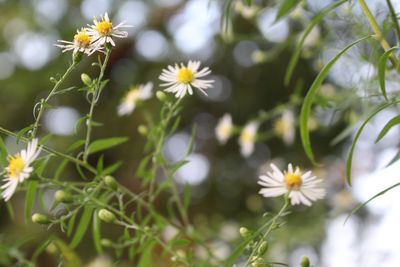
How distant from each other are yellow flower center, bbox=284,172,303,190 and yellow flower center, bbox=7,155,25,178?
20 centimetres

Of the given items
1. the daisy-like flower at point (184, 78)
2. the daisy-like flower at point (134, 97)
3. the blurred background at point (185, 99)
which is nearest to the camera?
the daisy-like flower at point (184, 78)

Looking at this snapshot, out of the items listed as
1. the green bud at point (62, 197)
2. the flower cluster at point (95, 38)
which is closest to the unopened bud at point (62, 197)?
the green bud at point (62, 197)

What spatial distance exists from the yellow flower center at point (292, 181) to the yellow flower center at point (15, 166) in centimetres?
20

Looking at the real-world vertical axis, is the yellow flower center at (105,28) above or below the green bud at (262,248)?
above

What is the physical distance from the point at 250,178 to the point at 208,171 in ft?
0.35

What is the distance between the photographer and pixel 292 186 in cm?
47

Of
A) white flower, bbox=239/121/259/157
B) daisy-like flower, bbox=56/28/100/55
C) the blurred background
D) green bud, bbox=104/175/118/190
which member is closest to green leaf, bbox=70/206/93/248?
green bud, bbox=104/175/118/190

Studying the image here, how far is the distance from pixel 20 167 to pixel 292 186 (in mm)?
208

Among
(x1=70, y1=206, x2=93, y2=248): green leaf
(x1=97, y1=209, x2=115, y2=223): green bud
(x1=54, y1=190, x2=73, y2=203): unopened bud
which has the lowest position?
(x1=54, y1=190, x2=73, y2=203): unopened bud

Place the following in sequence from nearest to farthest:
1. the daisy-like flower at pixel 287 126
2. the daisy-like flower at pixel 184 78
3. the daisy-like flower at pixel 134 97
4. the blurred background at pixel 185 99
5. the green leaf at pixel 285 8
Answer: the green leaf at pixel 285 8 → the daisy-like flower at pixel 184 78 → the daisy-like flower at pixel 134 97 → the daisy-like flower at pixel 287 126 → the blurred background at pixel 185 99

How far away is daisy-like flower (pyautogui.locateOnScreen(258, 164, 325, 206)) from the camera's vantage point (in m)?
0.47

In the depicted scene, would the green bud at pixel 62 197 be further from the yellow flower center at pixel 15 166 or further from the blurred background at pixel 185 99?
the blurred background at pixel 185 99

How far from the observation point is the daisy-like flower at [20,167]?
0.41 m

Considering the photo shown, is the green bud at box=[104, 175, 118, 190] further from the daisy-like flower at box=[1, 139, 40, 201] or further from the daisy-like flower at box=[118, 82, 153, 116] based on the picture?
the daisy-like flower at box=[118, 82, 153, 116]
